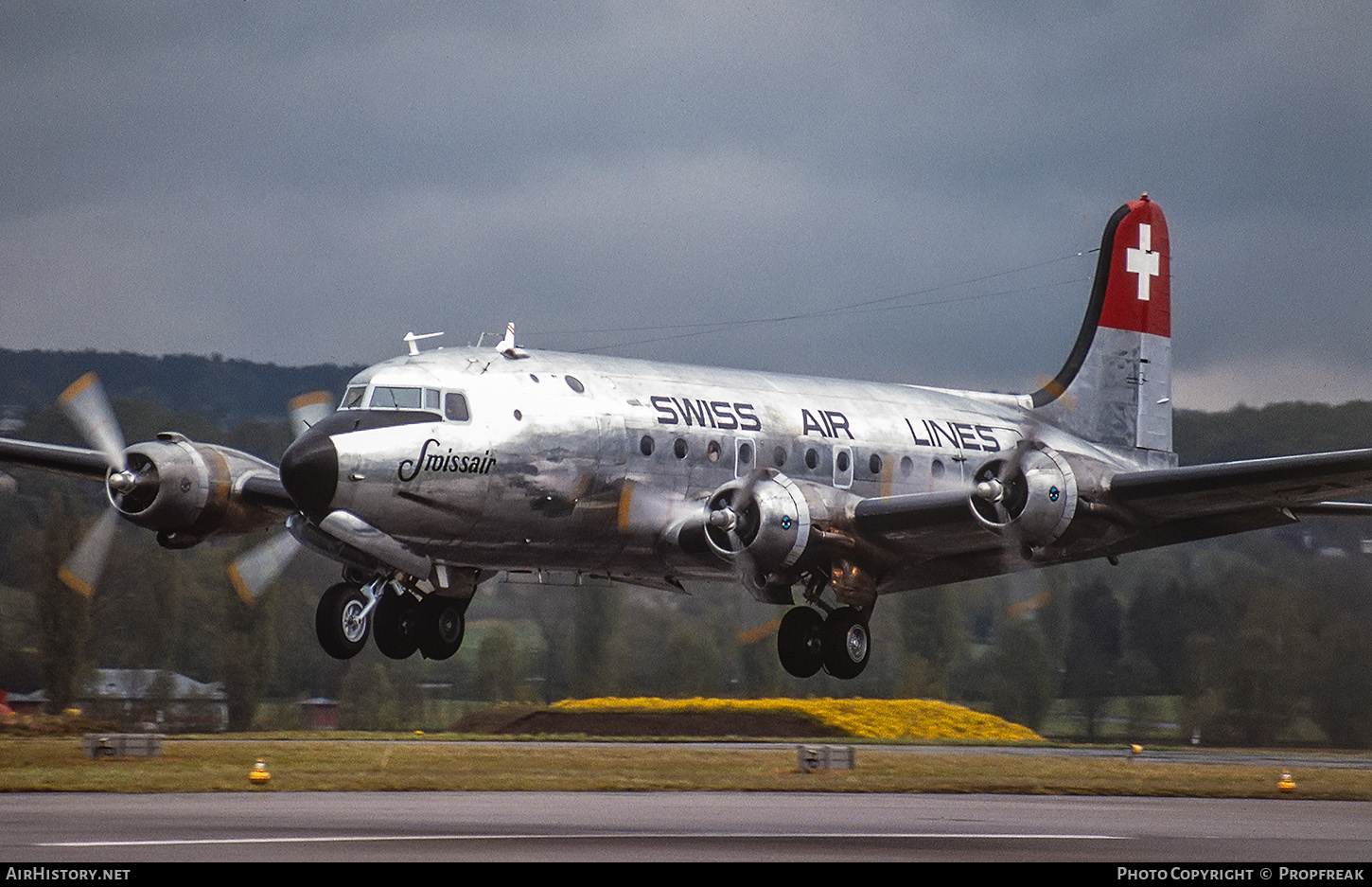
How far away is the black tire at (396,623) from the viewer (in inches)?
963

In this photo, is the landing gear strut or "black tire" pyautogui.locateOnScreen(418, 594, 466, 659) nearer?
"black tire" pyautogui.locateOnScreen(418, 594, 466, 659)

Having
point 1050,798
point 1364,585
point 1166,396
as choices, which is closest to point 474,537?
point 1050,798

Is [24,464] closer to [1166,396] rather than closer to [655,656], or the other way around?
[655,656]

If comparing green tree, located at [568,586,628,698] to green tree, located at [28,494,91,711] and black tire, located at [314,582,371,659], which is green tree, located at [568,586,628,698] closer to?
green tree, located at [28,494,91,711]

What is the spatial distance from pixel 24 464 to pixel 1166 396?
19.1m

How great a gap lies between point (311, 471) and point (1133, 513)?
35.5 feet

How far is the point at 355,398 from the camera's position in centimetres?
2262

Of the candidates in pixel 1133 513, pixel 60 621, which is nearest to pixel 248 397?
pixel 60 621

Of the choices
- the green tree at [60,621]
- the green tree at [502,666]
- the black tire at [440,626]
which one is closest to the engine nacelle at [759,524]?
the black tire at [440,626]

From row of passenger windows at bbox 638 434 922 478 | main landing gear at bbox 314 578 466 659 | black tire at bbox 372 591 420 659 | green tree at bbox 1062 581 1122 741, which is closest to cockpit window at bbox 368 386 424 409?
main landing gear at bbox 314 578 466 659

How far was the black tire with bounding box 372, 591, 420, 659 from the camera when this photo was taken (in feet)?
80.2

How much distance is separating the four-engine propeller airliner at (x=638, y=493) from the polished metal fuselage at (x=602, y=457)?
0.10ft
